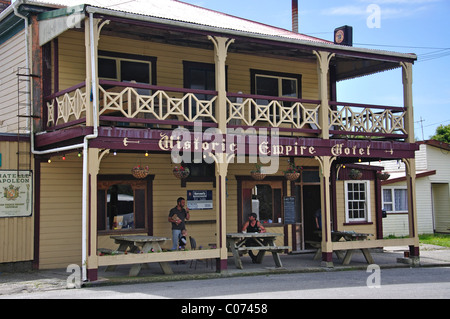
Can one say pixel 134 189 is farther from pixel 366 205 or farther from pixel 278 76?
pixel 366 205

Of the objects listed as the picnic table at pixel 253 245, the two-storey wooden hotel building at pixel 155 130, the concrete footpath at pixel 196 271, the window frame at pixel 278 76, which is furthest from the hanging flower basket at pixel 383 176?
the picnic table at pixel 253 245

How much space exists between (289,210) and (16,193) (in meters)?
8.64

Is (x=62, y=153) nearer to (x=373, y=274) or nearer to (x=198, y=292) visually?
(x=198, y=292)

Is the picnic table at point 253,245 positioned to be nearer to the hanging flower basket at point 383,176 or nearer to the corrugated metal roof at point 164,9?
the corrugated metal roof at point 164,9

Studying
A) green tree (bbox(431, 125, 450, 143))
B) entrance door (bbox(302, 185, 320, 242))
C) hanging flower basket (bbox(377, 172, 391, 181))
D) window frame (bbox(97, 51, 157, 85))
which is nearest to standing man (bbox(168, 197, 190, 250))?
window frame (bbox(97, 51, 157, 85))

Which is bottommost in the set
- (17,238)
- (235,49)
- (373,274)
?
(373,274)

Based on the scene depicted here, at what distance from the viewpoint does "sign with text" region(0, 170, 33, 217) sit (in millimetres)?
14000

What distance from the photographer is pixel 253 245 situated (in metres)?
16.0

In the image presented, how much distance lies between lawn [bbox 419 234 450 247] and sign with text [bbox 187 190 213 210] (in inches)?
426

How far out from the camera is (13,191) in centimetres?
1412

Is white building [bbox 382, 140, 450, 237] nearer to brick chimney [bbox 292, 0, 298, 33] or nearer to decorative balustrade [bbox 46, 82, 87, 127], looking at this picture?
brick chimney [bbox 292, 0, 298, 33]

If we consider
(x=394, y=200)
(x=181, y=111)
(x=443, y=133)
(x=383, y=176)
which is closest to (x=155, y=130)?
(x=181, y=111)
